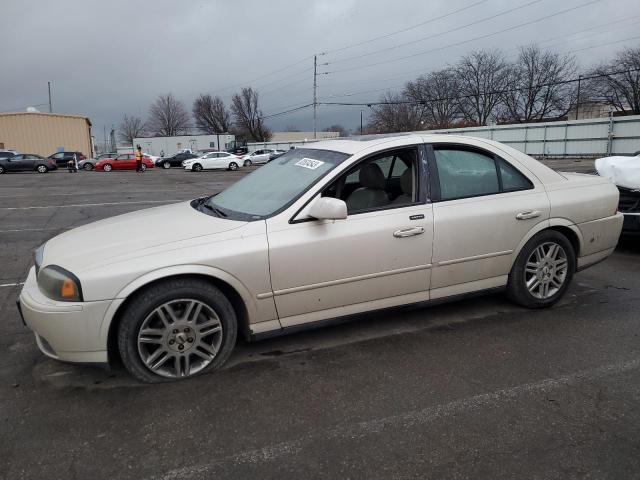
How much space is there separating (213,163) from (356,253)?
35711 mm

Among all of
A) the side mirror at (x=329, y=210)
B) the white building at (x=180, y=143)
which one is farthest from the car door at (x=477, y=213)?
the white building at (x=180, y=143)

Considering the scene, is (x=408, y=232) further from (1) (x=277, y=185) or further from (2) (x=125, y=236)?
(2) (x=125, y=236)

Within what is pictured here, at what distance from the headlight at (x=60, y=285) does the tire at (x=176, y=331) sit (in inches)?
12.1

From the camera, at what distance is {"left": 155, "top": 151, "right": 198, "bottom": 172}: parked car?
43125 millimetres

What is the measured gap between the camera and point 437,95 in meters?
63.8

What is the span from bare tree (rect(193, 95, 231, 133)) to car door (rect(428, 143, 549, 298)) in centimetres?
9126

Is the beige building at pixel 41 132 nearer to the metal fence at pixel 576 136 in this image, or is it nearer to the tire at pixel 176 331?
the metal fence at pixel 576 136

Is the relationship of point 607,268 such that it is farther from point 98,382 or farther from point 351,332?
point 98,382

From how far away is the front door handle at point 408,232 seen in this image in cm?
350

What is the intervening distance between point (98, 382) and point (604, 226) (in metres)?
4.40

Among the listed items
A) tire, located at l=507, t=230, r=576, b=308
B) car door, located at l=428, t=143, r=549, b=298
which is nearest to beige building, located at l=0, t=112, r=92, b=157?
car door, located at l=428, t=143, r=549, b=298

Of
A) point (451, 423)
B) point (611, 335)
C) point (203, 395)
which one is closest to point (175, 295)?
point (203, 395)

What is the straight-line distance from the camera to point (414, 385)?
302cm

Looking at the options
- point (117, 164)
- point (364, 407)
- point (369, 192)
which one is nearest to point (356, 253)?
point (369, 192)
